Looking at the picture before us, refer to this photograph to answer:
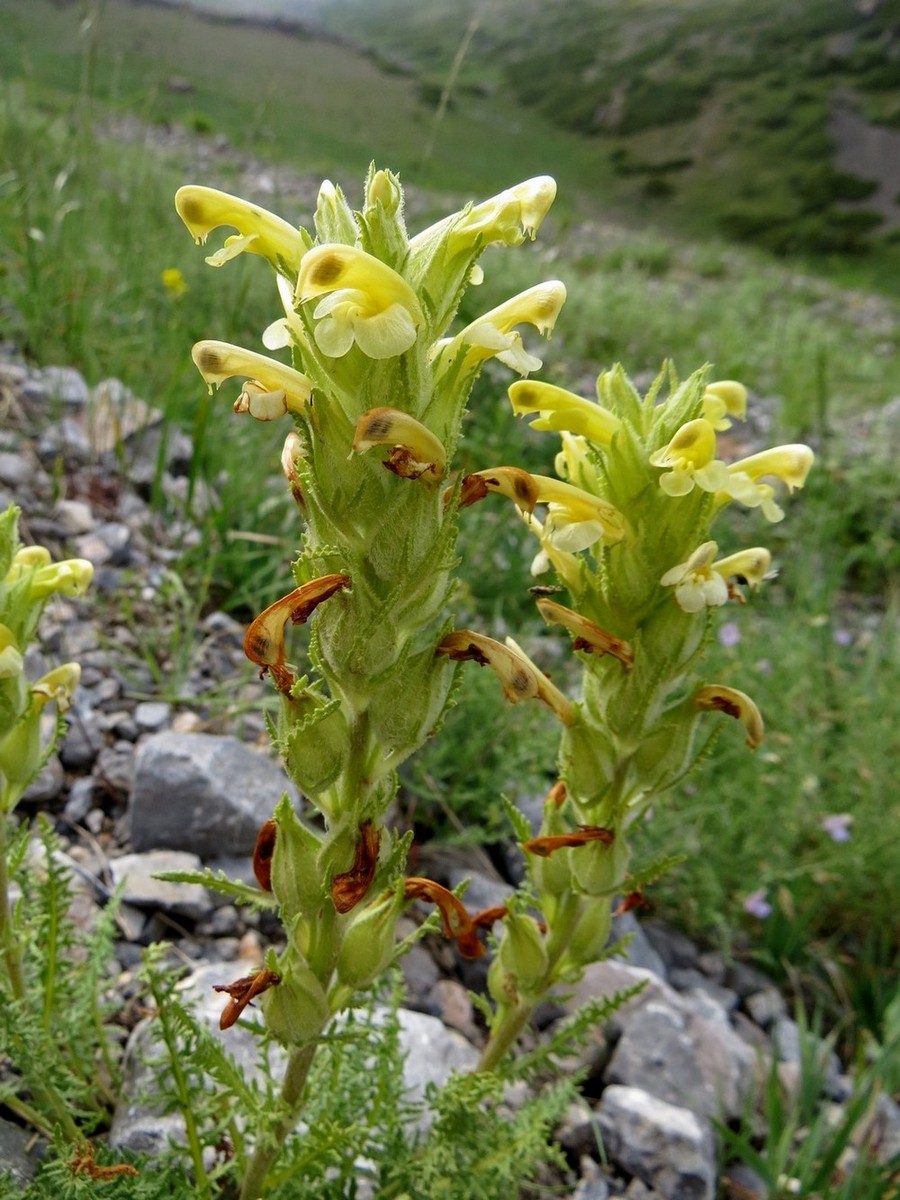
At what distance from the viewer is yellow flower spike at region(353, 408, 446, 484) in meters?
1.07

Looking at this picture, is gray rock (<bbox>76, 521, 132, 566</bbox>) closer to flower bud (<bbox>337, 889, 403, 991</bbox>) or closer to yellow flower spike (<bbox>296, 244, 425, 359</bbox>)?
flower bud (<bbox>337, 889, 403, 991</bbox>)

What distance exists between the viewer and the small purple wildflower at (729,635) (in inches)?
165

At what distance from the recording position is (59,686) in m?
1.74

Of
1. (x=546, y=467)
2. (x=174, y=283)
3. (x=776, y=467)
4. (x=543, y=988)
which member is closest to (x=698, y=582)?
(x=776, y=467)

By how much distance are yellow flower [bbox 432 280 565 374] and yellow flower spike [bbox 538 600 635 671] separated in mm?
456

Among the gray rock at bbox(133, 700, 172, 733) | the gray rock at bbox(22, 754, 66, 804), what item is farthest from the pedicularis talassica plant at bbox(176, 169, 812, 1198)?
the gray rock at bbox(133, 700, 172, 733)

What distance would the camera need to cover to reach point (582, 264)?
16141mm

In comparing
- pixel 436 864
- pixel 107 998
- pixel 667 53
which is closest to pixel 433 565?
pixel 107 998

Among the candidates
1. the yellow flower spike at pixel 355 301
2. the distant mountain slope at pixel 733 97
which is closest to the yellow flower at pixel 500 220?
the yellow flower spike at pixel 355 301

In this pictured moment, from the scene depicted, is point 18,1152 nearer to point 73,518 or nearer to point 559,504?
point 559,504

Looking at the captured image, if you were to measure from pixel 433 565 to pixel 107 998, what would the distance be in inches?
62.7

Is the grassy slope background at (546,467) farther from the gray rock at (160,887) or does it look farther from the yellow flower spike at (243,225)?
the yellow flower spike at (243,225)

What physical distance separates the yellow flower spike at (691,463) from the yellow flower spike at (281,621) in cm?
58

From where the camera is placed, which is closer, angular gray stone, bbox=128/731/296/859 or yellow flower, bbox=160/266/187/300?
angular gray stone, bbox=128/731/296/859
